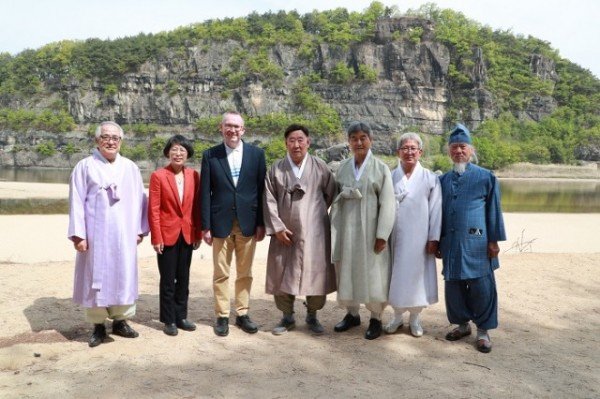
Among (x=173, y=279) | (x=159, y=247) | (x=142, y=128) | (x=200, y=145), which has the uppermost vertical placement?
A: (x=142, y=128)

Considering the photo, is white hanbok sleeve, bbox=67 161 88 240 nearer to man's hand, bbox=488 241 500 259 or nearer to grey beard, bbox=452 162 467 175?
grey beard, bbox=452 162 467 175

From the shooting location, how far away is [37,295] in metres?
5.82

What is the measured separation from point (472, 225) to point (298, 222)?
5.37 ft

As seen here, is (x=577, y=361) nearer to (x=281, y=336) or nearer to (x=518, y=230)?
(x=281, y=336)

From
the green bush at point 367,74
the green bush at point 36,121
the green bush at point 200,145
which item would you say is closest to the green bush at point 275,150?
the green bush at point 200,145

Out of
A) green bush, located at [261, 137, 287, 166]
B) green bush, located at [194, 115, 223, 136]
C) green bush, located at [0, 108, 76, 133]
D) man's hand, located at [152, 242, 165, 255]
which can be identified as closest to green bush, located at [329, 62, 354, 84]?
green bush, located at [261, 137, 287, 166]

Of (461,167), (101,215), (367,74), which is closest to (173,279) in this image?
(101,215)

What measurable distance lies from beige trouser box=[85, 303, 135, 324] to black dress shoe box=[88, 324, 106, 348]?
0.06 meters

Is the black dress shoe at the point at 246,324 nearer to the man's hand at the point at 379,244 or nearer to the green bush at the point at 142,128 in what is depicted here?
the man's hand at the point at 379,244

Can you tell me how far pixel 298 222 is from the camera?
4457 millimetres

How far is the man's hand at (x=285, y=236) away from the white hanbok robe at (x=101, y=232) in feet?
4.49

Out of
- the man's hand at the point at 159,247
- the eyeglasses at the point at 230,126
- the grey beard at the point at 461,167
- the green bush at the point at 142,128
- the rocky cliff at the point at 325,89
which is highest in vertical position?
the rocky cliff at the point at 325,89

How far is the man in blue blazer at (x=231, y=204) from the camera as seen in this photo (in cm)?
450

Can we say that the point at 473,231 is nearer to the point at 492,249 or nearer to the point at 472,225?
the point at 472,225
